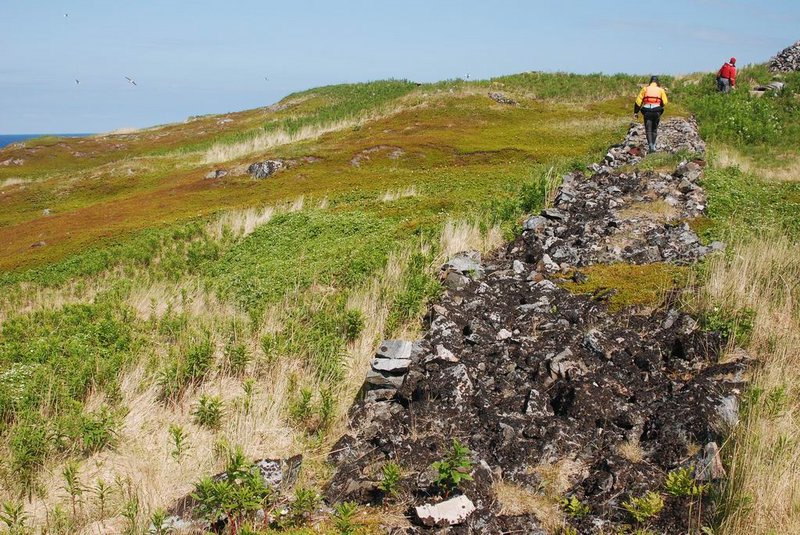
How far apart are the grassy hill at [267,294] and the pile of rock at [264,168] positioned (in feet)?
2.74

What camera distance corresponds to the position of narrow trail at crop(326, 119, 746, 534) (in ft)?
15.6

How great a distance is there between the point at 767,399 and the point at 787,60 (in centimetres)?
5131

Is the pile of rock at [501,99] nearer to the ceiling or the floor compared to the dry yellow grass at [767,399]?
nearer to the ceiling

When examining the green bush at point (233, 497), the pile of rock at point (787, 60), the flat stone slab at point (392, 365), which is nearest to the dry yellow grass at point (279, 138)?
the pile of rock at point (787, 60)

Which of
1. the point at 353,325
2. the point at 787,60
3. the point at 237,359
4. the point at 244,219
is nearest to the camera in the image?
the point at 237,359

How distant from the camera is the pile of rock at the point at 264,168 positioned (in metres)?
36.8

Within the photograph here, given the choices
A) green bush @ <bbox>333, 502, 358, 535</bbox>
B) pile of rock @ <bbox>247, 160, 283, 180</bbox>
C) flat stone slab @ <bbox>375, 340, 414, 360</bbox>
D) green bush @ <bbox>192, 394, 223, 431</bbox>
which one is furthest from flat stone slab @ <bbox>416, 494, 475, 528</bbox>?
pile of rock @ <bbox>247, 160, 283, 180</bbox>

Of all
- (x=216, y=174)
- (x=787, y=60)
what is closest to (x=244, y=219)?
(x=216, y=174)

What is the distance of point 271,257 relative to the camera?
17219 millimetres

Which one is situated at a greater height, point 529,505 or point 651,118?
point 651,118

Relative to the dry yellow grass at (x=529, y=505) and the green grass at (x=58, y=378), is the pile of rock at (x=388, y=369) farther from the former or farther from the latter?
the green grass at (x=58, y=378)

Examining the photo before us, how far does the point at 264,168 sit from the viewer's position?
37031mm

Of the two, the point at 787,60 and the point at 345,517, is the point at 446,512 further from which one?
the point at 787,60

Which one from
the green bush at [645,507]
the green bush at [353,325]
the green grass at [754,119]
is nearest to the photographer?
the green bush at [645,507]
